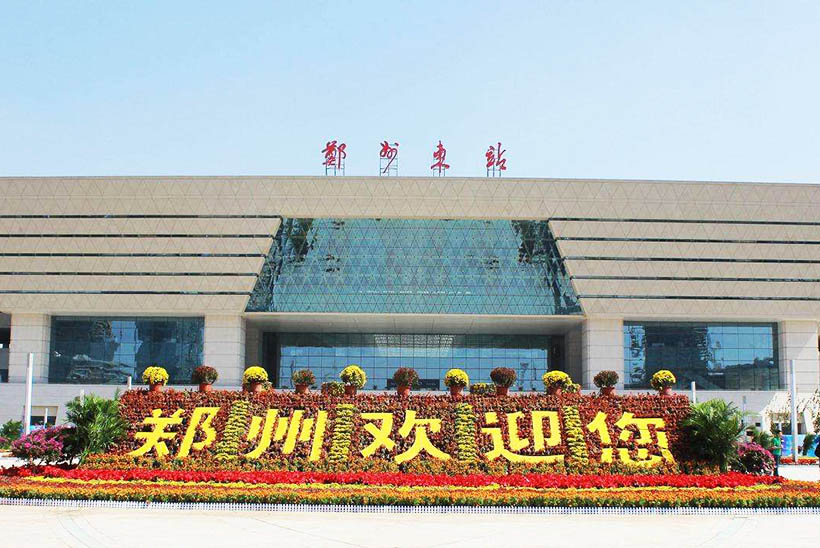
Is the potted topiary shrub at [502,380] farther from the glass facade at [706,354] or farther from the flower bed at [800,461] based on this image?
the glass facade at [706,354]

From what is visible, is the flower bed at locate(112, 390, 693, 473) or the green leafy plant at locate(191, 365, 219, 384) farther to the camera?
the green leafy plant at locate(191, 365, 219, 384)

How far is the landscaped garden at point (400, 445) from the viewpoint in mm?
17234

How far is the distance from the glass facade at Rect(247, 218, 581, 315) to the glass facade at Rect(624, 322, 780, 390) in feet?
13.9

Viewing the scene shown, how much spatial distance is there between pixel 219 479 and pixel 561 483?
6.50m

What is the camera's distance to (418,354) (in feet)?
159

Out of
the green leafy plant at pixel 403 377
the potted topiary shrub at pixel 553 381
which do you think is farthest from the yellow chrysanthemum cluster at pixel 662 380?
the green leafy plant at pixel 403 377

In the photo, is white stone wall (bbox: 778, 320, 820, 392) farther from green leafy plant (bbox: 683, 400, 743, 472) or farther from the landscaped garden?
green leafy plant (bbox: 683, 400, 743, 472)

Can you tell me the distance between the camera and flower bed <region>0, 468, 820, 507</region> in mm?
15414

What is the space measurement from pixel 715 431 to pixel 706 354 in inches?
1044

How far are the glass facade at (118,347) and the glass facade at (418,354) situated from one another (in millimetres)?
5819

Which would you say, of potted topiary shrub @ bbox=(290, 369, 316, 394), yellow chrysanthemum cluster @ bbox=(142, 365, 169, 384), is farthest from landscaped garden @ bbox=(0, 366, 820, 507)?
potted topiary shrub @ bbox=(290, 369, 316, 394)

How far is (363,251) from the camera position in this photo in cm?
4319

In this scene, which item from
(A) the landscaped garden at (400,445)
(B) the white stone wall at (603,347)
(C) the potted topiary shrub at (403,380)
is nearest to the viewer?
(A) the landscaped garden at (400,445)

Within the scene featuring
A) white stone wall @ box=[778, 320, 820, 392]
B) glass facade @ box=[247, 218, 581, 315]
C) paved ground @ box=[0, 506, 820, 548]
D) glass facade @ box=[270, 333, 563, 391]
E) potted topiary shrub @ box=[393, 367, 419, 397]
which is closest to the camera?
paved ground @ box=[0, 506, 820, 548]
